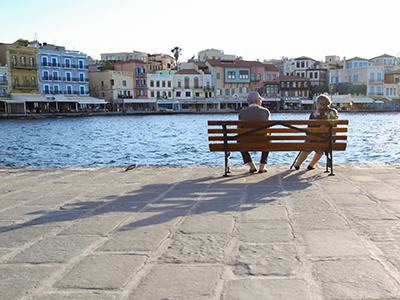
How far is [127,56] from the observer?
85062mm

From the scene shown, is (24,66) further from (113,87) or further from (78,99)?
(113,87)

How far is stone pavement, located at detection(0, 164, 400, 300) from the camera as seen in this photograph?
1956 millimetres

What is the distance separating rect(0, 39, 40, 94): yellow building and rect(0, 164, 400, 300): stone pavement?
4917 centimetres

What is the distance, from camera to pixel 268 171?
5.79 metres

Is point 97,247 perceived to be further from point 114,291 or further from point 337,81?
point 337,81

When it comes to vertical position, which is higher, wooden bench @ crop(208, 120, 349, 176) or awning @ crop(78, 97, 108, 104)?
awning @ crop(78, 97, 108, 104)

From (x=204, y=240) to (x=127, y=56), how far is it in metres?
86.3

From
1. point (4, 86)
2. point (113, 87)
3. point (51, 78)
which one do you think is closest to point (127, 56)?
point (113, 87)

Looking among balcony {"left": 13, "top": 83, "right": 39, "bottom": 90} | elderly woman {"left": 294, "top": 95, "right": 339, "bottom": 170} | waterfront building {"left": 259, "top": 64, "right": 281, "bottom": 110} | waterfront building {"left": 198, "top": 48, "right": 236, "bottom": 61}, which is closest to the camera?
elderly woman {"left": 294, "top": 95, "right": 339, "bottom": 170}

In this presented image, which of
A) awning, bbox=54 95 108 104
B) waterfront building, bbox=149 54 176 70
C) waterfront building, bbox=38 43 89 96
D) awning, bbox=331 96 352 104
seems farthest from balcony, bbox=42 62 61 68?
awning, bbox=331 96 352 104

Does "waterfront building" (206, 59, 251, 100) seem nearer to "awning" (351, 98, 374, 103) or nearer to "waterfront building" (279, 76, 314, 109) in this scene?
"waterfront building" (279, 76, 314, 109)

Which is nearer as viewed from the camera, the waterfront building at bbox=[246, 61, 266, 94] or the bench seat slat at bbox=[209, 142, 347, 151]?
the bench seat slat at bbox=[209, 142, 347, 151]

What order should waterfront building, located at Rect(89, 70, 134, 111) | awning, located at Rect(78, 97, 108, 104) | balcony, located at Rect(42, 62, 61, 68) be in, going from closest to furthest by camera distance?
balcony, located at Rect(42, 62, 61, 68) → awning, located at Rect(78, 97, 108, 104) → waterfront building, located at Rect(89, 70, 134, 111)

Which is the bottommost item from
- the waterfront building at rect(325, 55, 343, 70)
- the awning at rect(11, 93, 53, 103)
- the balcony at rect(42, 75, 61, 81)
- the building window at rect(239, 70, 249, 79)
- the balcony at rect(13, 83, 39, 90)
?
the awning at rect(11, 93, 53, 103)
